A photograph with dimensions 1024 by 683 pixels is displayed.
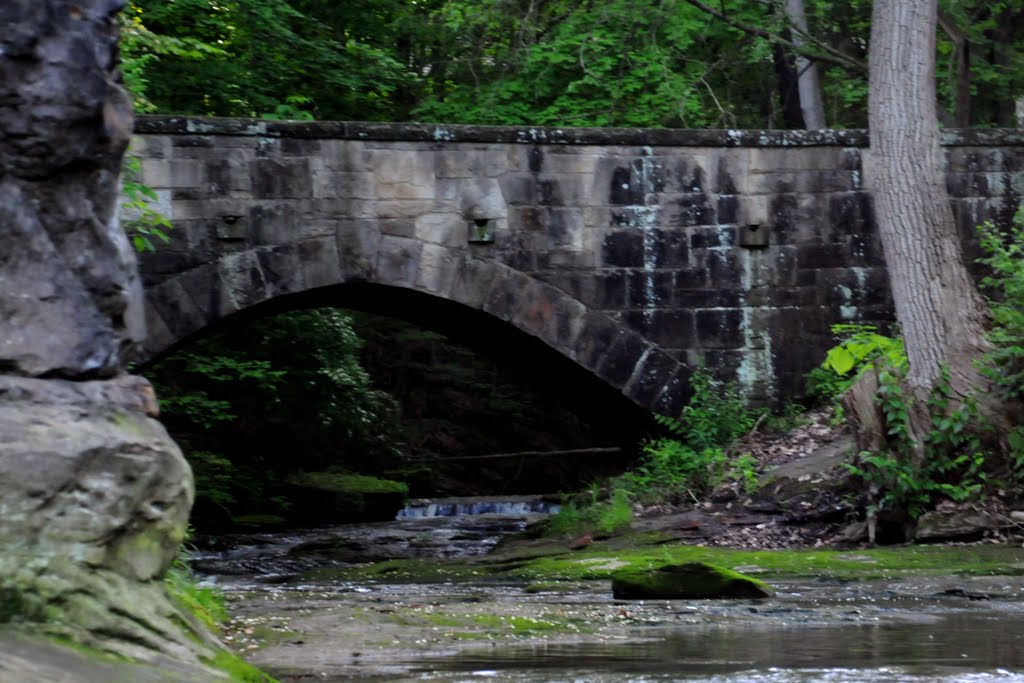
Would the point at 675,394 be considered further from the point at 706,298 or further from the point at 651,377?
the point at 706,298

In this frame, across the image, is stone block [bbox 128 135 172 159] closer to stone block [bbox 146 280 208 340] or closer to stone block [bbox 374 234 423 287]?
stone block [bbox 146 280 208 340]

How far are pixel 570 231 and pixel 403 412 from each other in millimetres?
12614

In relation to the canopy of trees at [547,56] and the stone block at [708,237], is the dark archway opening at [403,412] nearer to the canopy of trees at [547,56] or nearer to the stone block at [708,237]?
the stone block at [708,237]

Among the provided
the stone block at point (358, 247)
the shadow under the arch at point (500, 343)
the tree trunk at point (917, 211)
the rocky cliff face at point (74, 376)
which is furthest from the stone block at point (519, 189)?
the rocky cliff face at point (74, 376)

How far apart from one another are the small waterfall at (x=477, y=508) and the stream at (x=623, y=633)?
779cm

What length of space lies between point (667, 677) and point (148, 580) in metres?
1.61

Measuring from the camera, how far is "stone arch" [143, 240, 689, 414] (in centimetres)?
1095

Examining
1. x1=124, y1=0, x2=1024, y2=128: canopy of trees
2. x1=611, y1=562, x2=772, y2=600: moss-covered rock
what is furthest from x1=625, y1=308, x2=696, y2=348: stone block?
x1=611, y1=562, x2=772, y2=600: moss-covered rock

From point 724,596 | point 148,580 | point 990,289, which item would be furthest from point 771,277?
point 148,580

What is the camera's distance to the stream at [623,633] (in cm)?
459

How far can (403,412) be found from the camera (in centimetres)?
2405

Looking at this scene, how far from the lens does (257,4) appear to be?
16.0 metres

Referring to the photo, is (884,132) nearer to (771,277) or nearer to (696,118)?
(771,277)

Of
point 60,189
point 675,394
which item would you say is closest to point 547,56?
point 675,394
